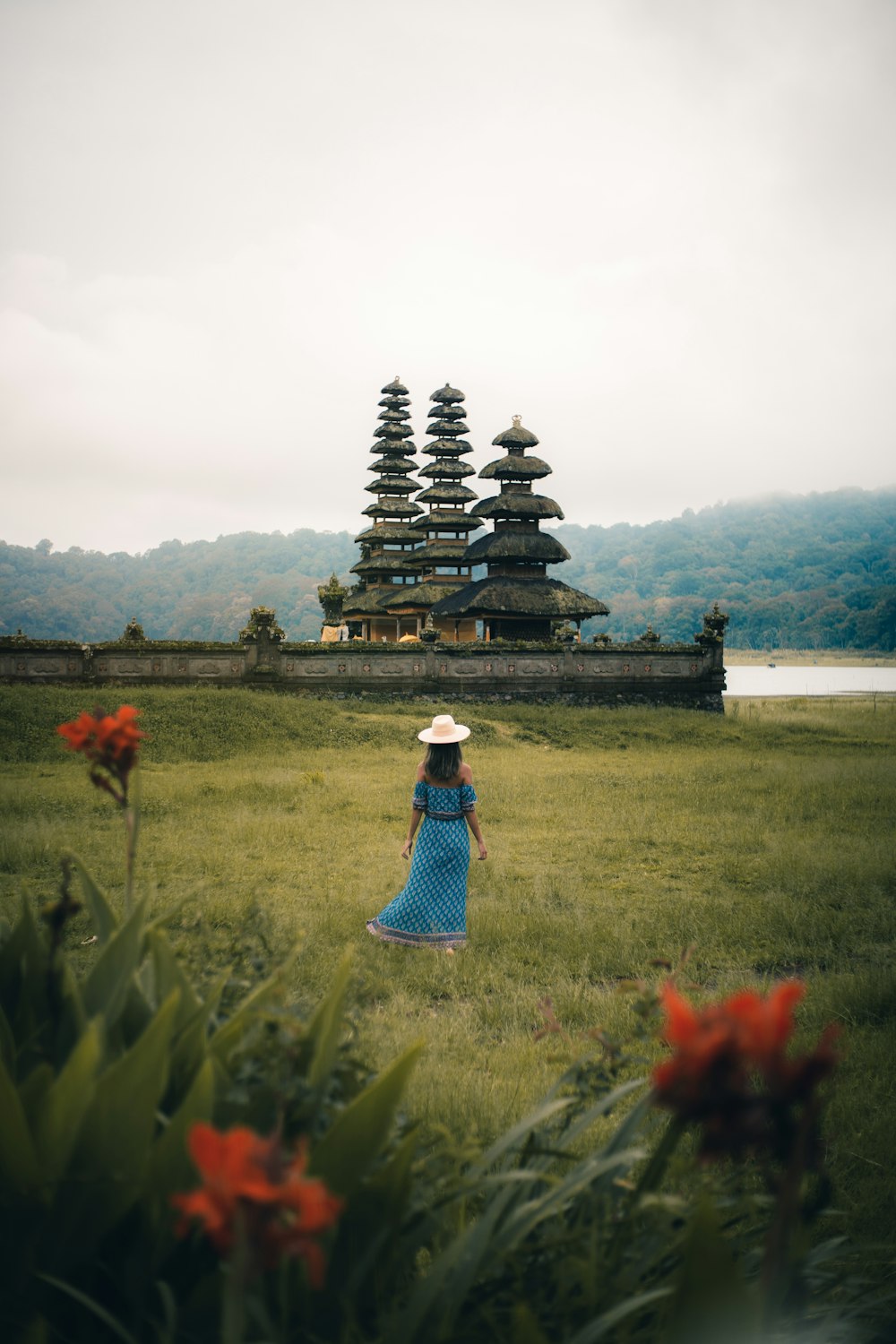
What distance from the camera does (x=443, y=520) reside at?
36.6 m

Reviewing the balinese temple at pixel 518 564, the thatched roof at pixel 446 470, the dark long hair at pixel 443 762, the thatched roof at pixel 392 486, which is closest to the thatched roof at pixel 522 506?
the balinese temple at pixel 518 564

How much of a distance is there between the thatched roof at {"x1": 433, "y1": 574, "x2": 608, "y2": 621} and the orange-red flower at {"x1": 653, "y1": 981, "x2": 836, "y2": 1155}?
2889cm

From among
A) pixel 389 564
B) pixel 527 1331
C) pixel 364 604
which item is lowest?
pixel 527 1331

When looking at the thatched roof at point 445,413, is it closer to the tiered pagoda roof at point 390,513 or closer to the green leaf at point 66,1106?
the tiered pagoda roof at point 390,513

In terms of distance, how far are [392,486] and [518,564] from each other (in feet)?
37.9

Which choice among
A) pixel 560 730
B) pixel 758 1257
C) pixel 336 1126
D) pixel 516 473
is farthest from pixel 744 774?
pixel 516 473

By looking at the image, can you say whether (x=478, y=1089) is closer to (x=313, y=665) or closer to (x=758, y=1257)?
(x=758, y=1257)

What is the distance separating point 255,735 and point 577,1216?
15.8 metres

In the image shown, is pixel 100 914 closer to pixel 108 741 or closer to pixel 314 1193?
pixel 108 741

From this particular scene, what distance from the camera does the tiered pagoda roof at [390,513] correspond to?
39219 mm

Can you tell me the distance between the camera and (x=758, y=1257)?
7.18ft

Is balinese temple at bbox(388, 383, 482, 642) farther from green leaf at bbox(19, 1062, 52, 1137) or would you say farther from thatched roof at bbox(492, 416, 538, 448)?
green leaf at bbox(19, 1062, 52, 1137)

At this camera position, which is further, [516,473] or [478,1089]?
[516,473]

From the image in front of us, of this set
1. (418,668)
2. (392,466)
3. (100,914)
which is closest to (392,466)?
(392,466)
